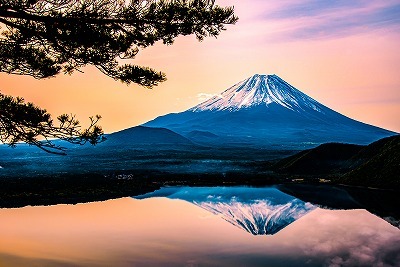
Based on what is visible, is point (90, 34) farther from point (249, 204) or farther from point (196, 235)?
point (249, 204)

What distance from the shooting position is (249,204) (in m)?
30.1

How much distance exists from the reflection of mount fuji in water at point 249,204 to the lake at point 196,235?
0.21 feet

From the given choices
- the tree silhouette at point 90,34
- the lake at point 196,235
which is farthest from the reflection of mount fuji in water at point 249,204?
the tree silhouette at point 90,34

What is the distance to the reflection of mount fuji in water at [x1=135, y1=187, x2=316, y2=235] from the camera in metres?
23.0

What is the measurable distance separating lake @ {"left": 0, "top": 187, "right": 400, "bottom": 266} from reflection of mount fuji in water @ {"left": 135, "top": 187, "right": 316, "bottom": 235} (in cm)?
6

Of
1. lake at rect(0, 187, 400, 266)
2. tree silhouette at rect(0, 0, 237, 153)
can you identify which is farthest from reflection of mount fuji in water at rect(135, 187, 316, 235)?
tree silhouette at rect(0, 0, 237, 153)

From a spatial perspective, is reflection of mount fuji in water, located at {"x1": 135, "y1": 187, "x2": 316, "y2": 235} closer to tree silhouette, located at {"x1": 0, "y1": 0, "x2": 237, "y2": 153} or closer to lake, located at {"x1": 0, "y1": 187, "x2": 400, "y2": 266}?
lake, located at {"x1": 0, "y1": 187, "x2": 400, "y2": 266}

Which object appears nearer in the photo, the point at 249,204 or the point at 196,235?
the point at 196,235

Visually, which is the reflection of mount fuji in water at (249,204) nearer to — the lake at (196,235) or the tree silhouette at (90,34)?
the lake at (196,235)

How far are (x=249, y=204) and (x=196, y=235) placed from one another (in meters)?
10.8

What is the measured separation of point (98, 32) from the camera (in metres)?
15.3

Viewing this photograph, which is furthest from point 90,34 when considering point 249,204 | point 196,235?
point 249,204

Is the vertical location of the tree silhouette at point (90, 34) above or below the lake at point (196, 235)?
above

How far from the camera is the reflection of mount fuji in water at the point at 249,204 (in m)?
23.0
